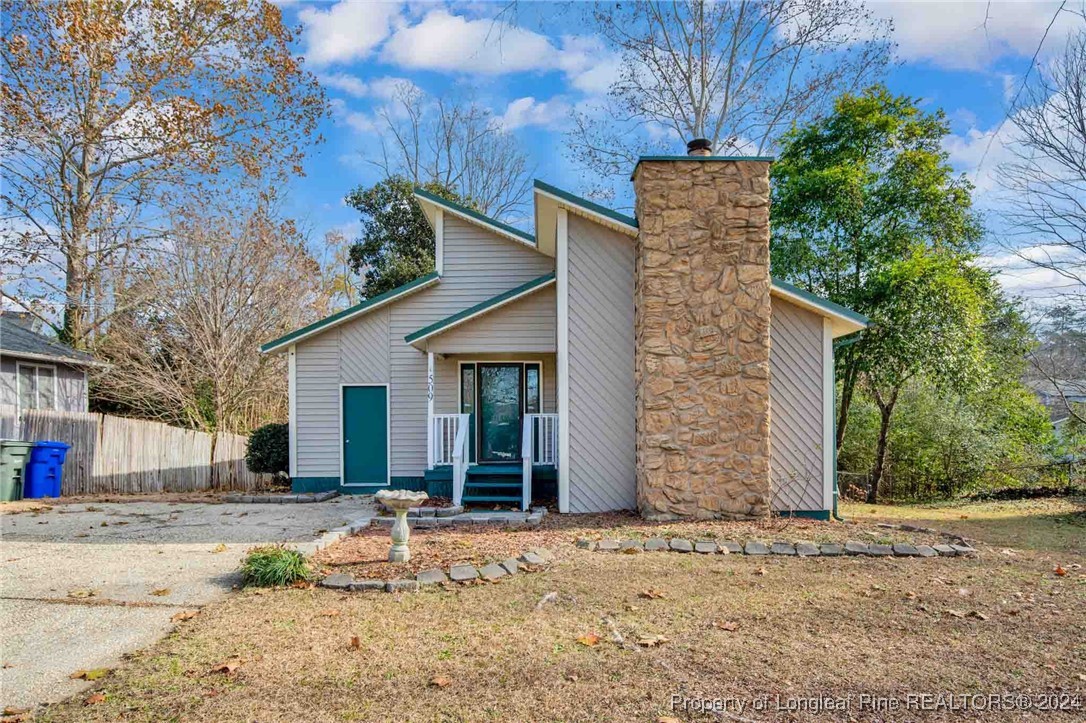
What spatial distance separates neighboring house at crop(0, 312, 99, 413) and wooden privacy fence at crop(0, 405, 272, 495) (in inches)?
37.4

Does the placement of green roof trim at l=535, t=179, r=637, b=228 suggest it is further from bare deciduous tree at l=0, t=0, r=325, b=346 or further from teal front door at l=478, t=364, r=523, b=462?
bare deciduous tree at l=0, t=0, r=325, b=346

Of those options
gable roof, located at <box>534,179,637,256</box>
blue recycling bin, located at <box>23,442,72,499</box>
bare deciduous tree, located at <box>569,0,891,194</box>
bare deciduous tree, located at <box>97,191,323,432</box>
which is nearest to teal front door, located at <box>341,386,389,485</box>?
bare deciduous tree, located at <box>97,191,323,432</box>

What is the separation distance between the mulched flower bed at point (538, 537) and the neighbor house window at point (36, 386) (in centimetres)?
1184

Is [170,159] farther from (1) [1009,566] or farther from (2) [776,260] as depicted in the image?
(1) [1009,566]

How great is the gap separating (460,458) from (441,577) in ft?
14.3

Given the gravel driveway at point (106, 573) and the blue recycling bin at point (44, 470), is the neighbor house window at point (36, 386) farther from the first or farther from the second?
the gravel driveway at point (106, 573)

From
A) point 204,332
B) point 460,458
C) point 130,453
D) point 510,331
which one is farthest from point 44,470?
point 510,331

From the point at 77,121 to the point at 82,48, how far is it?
1863 mm

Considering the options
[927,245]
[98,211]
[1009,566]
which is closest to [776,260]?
[927,245]

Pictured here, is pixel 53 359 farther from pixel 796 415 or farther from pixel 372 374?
pixel 796 415

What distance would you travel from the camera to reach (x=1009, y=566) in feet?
19.7

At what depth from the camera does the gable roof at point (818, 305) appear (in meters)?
8.64

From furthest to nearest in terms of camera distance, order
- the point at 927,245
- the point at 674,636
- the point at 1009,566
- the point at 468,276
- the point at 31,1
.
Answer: the point at 31,1 → the point at 927,245 → the point at 468,276 → the point at 1009,566 → the point at 674,636

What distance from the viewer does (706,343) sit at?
8.20m
